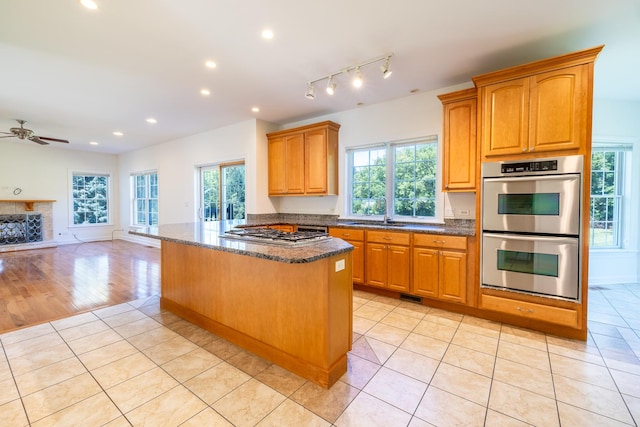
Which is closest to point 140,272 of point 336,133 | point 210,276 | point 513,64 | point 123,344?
point 123,344

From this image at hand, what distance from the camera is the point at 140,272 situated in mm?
4922

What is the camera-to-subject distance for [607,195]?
4309 millimetres

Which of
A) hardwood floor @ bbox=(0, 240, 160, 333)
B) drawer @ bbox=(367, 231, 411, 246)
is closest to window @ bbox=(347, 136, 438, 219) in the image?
drawer @ bbox=(367, 231, 411, 246)

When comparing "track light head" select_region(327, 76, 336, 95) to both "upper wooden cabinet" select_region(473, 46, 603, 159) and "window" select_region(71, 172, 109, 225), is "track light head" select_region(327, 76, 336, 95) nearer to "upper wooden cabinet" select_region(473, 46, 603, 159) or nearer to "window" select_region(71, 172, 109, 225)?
"upper wooden cabinet" select_region(473, 46, 603, 159)

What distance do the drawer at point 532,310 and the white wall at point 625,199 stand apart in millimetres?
2462

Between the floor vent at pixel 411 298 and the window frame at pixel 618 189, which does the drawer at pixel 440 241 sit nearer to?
the floor vent at pixel 411 298

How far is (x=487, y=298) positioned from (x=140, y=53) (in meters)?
4.37

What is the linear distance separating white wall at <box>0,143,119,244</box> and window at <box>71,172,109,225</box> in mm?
160

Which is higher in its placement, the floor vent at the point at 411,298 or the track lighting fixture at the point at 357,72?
the track lighting fixture at the point at 357,72

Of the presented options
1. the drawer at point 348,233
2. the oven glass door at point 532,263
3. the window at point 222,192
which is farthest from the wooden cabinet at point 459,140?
A: the window at point 222,192

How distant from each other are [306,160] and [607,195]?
4677 millimetres

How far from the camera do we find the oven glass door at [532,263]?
2.56m

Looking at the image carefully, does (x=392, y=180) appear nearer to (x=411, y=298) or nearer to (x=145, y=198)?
(x=411, y=298)

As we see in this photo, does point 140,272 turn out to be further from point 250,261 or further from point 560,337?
point 560,337
